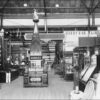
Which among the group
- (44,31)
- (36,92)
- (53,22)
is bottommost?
(36,92)

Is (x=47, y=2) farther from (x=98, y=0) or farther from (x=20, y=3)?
(x=98, y=0)

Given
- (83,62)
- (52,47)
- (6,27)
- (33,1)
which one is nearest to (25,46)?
(52,47)

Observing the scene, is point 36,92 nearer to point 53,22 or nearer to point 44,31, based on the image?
point 53,22

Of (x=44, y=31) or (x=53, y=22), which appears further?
(x=44, y=31)

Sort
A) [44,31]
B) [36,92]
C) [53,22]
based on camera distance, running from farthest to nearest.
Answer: [44,31]
[53,22]
[36,92]

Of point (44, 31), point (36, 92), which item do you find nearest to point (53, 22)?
point (44, 31)

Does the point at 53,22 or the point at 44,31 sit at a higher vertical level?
the point at 53,22

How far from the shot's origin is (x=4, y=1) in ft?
43.6

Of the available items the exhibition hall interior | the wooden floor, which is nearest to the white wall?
the exhibition hall interior

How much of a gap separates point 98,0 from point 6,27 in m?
5.59

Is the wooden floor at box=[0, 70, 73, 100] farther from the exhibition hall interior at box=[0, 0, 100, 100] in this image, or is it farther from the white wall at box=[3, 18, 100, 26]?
the white wall at box=[3, 18, 100, 26]

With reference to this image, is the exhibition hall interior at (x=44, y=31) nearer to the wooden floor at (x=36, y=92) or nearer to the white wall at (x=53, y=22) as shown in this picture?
the white wall at (x=53, y=22)

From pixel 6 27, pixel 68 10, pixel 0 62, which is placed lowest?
pixel 0 62

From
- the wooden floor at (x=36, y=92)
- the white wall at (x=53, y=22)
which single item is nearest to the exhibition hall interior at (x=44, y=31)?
the white wall at (x=53, y=22)
